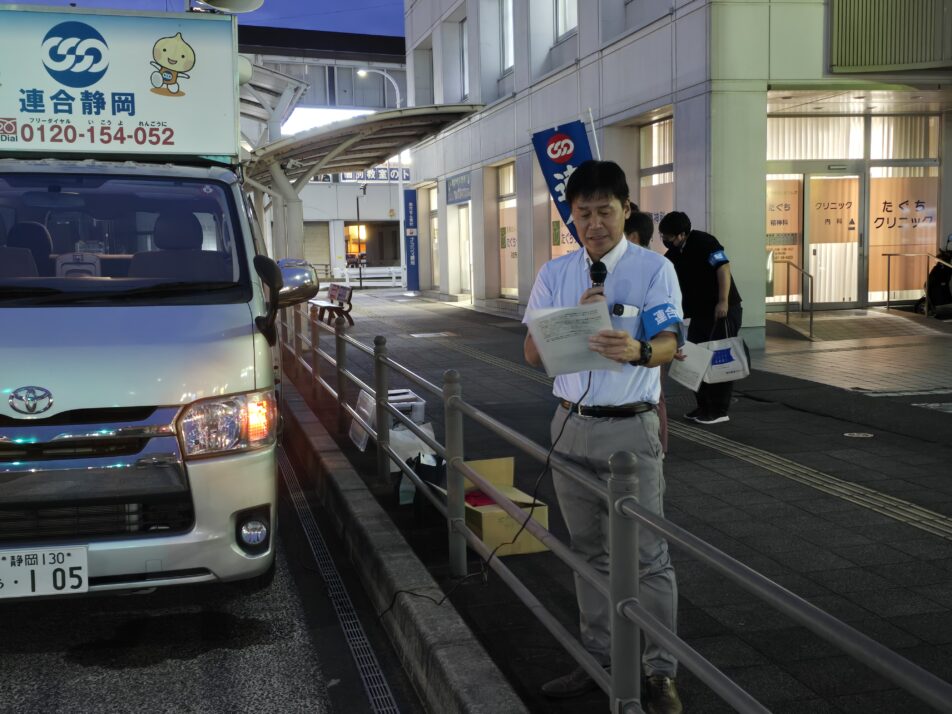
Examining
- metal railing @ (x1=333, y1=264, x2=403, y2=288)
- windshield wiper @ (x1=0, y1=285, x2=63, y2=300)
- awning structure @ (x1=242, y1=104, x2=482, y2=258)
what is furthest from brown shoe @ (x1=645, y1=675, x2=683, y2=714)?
metal railing @ (x1=333, y1=264, x2=403, y2=288)

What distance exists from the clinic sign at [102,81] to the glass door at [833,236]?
13.1 metres

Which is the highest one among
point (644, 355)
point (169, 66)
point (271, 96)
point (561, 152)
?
point (271, 96)

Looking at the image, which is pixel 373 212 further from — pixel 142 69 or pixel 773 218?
pixel 142 69

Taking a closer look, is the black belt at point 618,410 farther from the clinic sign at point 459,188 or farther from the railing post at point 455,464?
the clinic sign at point 459,188

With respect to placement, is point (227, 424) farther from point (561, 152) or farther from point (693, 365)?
point (561, 152)

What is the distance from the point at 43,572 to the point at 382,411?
9.00ft

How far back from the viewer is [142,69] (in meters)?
5.80

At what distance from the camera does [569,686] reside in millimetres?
3252

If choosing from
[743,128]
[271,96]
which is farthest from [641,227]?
[271,96]

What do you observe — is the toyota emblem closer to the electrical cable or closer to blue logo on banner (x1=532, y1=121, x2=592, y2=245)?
the electrical cable

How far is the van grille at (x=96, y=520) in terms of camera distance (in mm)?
3684

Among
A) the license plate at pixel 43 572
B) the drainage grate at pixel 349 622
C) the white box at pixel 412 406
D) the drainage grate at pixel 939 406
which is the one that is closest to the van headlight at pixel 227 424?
the license plate at pixel 43 572

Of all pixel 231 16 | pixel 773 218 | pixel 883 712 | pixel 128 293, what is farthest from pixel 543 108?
pixel 883 712

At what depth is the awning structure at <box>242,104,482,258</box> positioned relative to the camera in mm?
14312
